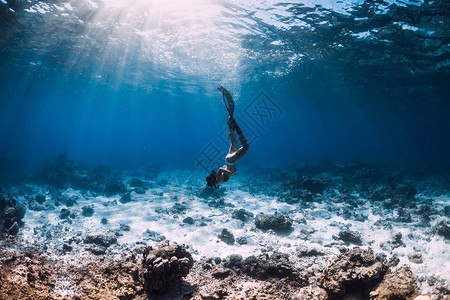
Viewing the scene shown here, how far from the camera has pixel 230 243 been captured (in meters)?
8.88

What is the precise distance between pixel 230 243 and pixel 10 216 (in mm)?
10176

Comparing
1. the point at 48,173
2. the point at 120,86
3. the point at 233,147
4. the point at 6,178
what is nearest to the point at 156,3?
the point at 233,147

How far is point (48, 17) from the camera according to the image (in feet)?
46.9

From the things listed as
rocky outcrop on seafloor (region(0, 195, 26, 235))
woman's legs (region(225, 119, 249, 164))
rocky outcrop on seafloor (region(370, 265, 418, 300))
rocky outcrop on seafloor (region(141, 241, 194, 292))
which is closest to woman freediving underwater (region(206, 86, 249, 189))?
woman's legs (region(225, 119, 249, 164))

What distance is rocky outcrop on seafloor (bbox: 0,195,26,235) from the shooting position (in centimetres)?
917

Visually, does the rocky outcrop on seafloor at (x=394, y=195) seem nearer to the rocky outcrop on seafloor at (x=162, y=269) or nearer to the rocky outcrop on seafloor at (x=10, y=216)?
the rocky outcrop on seafloor at (x=162, y=269)

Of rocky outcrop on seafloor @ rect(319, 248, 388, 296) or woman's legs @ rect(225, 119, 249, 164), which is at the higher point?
woman's legs @ rect(225, 119, 249, 164)

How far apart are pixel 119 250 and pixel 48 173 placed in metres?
18.9

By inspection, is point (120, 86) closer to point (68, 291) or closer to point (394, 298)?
point (68, 291)

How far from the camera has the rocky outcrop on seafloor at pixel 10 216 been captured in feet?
30.1

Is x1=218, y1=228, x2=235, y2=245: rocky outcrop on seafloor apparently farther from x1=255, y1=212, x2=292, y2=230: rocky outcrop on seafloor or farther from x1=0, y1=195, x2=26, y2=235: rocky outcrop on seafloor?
x1=0, y1=195, x2=26, y2=235: rocky outcrop on seafloor

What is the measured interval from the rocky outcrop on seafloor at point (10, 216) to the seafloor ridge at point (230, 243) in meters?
0.05

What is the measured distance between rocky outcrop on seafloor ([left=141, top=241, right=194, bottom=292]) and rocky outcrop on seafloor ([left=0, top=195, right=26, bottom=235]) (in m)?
7.56

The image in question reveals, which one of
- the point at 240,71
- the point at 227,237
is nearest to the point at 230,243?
the point at 227,237
